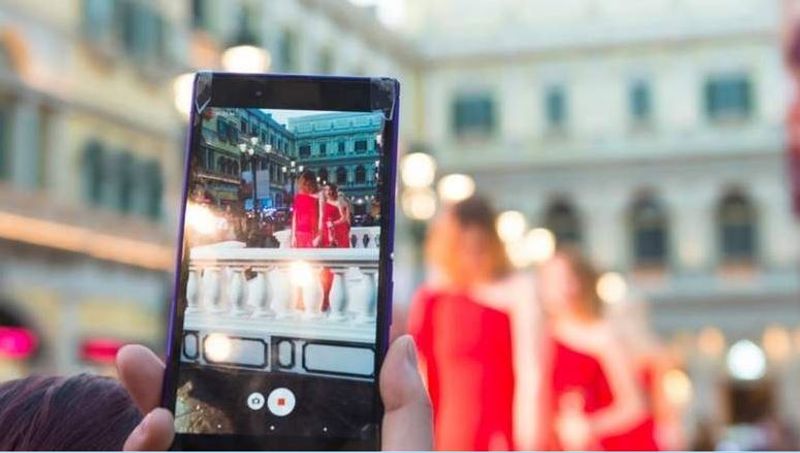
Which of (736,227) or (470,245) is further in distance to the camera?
(736,227)

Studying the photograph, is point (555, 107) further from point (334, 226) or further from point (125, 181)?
point (334, 226)

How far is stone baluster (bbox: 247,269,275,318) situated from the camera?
3.31 feet

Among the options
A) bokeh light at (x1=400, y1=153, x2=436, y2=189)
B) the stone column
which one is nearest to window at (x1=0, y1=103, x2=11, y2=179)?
the stone column

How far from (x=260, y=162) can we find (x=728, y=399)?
23.8 meters

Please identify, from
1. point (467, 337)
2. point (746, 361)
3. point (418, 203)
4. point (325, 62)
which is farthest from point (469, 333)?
point (746, 361)

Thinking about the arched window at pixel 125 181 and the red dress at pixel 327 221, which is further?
the arched window at pixel 125 181

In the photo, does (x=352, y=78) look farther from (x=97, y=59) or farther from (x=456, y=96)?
(x=456, y=96)

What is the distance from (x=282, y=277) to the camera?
101 cm

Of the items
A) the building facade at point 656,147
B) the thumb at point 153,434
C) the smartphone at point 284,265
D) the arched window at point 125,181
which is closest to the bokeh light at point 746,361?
the building facade at point 656,147

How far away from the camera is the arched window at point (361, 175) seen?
3.35 feet

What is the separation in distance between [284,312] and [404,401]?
11cm

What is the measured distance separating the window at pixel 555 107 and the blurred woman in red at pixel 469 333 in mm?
22008

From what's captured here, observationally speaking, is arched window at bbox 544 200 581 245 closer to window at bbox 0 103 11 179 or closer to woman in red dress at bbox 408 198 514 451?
window at bbox 0 103 11 179

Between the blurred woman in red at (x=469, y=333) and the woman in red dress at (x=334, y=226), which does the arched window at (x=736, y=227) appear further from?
the woman in red dress at (x=334, y=226)
